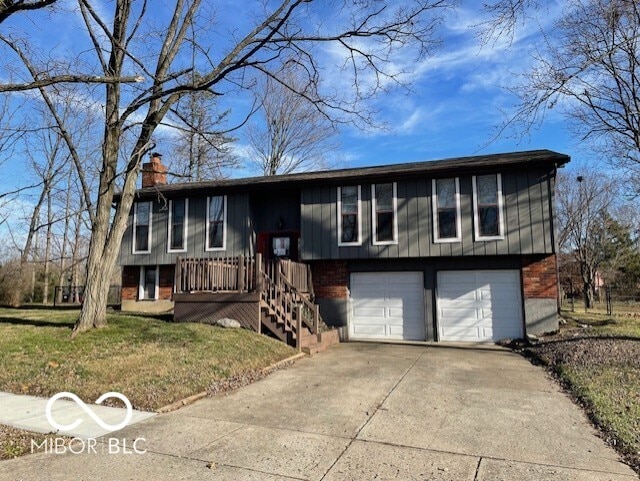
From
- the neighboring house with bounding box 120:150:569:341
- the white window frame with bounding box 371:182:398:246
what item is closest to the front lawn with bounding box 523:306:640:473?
the neighboring house with bounding box 120:150:569:341

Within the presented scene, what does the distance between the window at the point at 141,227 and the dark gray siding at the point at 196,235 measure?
0.58ft

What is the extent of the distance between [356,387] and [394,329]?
7.16m

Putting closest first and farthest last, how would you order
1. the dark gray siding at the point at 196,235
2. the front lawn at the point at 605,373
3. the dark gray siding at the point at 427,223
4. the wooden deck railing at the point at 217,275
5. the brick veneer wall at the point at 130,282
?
1. the front lawn at the point at 605,373
2. the wooden deck railing at the point at 217,275
3. the dark gray siding at the point at 427,223
4. the dark gray siding at the point at 196,235
5. the brick veneer wall at the point at 130,282

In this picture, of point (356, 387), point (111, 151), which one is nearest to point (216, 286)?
point (111, 151)

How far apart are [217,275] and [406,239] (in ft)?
19.3

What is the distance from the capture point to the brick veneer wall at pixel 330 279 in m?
14.8

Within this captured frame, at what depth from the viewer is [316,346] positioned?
38.2 feet

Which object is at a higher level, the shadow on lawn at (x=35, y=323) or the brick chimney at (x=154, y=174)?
the brick chimney at (x=154, y=174)

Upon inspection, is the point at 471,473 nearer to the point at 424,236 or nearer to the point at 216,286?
the point at 216,286

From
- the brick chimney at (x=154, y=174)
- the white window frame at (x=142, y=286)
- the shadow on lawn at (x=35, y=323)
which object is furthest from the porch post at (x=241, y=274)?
the brick chimney at (x=154, y=174)

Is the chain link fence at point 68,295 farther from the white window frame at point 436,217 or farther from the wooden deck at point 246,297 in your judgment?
the white window frame at point 436,217

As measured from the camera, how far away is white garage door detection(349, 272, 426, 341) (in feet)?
46.5

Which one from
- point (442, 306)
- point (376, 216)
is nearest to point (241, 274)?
point (376, 216)

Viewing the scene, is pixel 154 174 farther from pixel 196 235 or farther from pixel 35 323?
pixel 35 323
